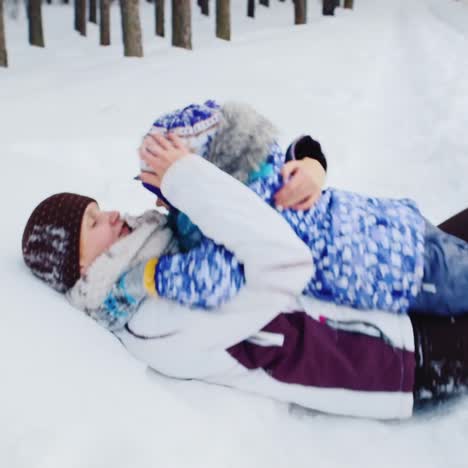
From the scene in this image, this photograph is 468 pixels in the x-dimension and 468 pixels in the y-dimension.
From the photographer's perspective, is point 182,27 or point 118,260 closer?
point 118,260

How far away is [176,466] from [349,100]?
4.26m

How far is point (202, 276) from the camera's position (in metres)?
1.58

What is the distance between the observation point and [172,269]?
1.61 metres

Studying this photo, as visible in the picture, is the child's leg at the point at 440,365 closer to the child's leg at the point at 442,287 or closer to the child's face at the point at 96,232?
the child's leg at the point at 442,287

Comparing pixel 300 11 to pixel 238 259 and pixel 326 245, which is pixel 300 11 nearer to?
pixel 326 245

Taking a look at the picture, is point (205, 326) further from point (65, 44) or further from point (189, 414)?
point (65, 44)

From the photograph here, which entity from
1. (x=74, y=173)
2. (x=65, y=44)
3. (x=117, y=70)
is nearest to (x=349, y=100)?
(x=117, y=70)

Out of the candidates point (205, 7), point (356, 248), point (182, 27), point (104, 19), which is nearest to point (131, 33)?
point (182, 27)

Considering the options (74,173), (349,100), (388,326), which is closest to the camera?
(388,326)

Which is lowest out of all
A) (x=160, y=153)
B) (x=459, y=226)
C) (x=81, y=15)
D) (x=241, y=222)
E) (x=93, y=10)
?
(x=93, y=10)

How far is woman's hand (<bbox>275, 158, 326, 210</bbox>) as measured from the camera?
5.76 ft

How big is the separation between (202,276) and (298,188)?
399mm

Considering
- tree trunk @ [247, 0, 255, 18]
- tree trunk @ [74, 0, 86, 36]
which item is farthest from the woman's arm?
tree trunk @ [247, 0, 255, 18]

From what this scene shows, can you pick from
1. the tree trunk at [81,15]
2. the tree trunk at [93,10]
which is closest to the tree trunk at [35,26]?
the tree trunk at [81,15]
